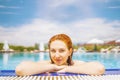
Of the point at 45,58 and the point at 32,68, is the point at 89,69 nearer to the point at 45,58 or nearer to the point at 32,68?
the point at 32,68

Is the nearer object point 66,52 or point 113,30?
point 66,52

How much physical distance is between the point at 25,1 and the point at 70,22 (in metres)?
0.93

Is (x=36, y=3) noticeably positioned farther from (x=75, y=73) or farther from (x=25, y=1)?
(x=75, y=73)

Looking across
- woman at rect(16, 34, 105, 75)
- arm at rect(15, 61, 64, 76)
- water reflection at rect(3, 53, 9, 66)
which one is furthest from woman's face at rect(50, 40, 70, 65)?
water reflection at rect(3, 53, 9, 66)

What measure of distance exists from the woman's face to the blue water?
101cm

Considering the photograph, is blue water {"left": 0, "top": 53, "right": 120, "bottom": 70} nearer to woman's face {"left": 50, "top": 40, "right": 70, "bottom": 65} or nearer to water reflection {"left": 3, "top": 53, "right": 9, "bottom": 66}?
water reflection {"left": 3, "top": 53, "right": 9, "bottom": 66}

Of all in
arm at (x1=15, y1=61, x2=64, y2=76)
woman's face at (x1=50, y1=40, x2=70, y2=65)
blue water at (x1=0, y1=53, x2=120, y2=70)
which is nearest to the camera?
arm at (x1=15, y1=61, x2=64, y2=76)

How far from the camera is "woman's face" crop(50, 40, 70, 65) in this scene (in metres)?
4.20

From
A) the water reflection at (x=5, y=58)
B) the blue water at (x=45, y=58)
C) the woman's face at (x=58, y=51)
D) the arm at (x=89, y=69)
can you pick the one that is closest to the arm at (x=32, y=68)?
the arm at (x=89, y=69)

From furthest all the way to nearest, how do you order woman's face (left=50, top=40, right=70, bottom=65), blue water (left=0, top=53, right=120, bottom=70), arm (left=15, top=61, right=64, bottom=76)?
1. blue water (left=0, top=53, right=120, bottom=70)
2. woman's face (left=50, top=40, right=70, bottom=65)
3. arm (left=15, top=61, right=64, bottom=76)

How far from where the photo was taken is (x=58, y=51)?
4199mm

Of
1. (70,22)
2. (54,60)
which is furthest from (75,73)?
(70,22)

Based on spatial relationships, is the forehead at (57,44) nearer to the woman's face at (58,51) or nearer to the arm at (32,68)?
the woman's face at (58,51)

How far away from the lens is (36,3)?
539cm
